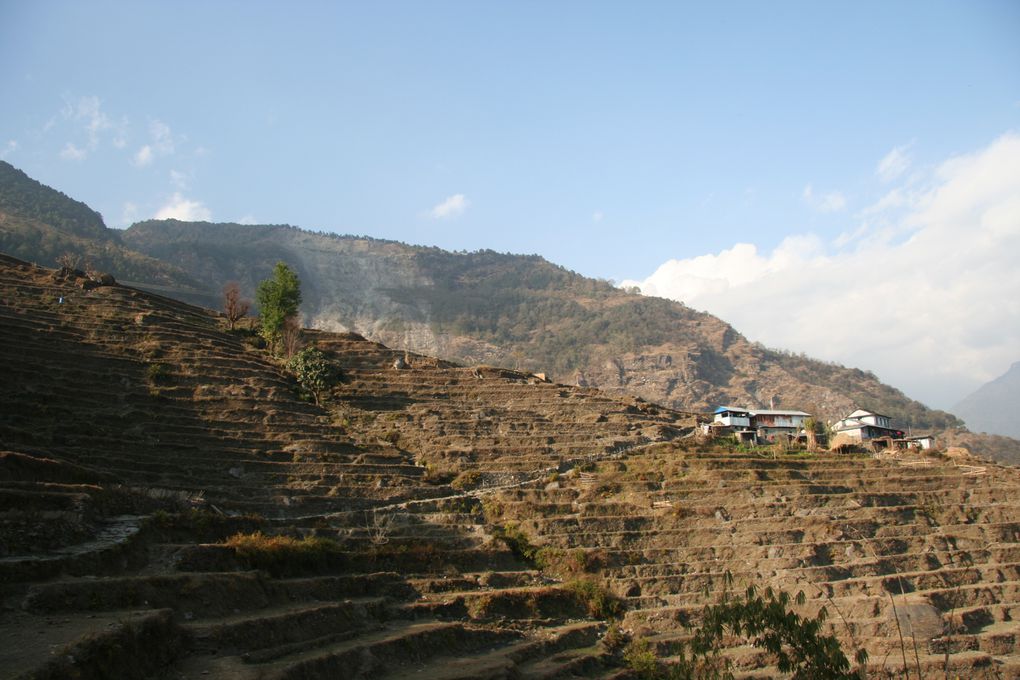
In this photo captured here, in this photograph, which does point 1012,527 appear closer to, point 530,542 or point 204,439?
point 530,542

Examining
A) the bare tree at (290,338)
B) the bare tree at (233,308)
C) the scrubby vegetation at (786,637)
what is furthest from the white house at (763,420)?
the scrubby vegetation at (786,637)

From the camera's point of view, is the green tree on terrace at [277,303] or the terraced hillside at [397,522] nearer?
the terraced hillside at [397,522]

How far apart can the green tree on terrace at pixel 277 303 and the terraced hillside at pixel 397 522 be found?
1.84 meters

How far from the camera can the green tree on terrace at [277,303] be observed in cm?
4525

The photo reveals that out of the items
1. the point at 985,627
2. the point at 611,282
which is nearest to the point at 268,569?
the point at 985,627

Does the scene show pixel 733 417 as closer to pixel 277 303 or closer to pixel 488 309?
pixel 277 303

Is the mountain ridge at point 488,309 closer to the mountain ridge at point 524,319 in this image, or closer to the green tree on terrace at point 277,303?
the mountain ridge at point 524,319

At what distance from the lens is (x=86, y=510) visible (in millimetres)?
15805

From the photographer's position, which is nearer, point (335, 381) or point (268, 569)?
point (268, 569)

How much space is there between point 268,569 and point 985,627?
67.1 feet

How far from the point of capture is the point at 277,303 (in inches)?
1829

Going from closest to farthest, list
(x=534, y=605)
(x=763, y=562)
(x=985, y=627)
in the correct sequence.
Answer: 1. (x=534, y=605)
2. (x=985, y=627)
3. (x=763, y=562)

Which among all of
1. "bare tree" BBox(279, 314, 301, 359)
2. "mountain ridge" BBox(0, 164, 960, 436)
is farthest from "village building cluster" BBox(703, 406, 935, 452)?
"mountain ridge" BBox(0, 164, 960, 436)

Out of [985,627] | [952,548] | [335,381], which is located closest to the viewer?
[985,627]
